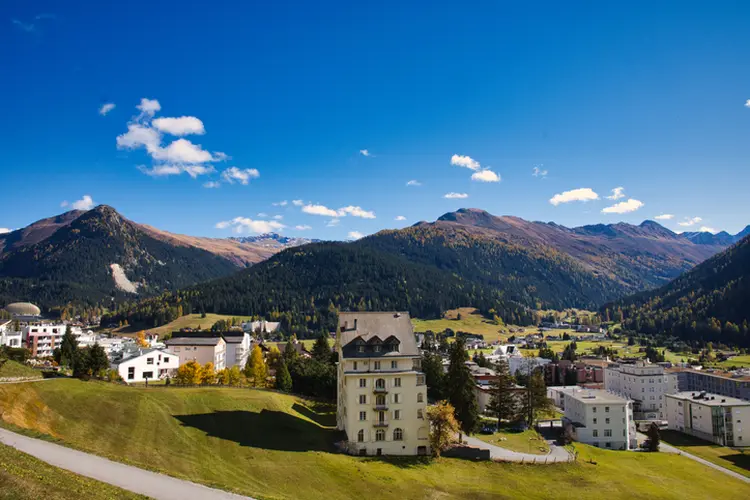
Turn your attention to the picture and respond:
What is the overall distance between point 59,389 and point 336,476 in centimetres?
2931

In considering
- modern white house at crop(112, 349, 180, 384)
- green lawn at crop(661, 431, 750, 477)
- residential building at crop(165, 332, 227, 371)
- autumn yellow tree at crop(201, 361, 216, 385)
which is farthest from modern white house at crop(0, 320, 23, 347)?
green lawn at crop(661, 431, 750, 477)

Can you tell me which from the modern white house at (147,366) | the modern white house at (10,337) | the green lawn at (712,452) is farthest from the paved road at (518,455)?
the modern white house at (10,337)

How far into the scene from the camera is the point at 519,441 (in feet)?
242

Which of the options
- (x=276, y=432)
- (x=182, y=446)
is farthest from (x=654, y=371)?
(x=182, y=446)

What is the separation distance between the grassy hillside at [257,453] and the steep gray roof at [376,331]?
11080mm

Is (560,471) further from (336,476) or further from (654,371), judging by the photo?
(654,371)

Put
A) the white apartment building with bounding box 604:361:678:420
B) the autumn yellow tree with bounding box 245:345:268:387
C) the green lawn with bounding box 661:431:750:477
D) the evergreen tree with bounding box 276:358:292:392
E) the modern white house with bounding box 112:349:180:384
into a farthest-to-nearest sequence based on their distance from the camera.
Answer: the white apartment building with bounding box 604:361:678:420 → the autumn yellow tree with bounding box 245:345:268:387 → the modern white house with bounding box 112:349:180:384 → the evergreen tree with bounding box 276:358:292:392 → the green lawn with bounding box 661:431:750:477

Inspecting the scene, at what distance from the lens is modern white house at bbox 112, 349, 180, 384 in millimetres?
93125

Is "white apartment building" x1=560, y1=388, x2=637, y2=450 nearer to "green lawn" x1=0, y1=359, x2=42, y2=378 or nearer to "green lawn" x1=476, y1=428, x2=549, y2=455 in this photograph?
"green lawn" x1=476, y1=428, x2=549, y2=455

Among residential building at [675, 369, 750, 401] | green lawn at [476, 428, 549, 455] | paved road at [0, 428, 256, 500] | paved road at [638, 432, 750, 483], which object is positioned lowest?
paved road at [638, 432, 750, 483]

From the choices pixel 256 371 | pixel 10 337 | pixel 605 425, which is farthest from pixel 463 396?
pixel 10 337

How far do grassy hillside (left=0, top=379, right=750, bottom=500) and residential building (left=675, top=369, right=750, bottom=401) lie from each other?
84149 millimetres

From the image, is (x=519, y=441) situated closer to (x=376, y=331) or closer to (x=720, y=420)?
(x=376, y=331)

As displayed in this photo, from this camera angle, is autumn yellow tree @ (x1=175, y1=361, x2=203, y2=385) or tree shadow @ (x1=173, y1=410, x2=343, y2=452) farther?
autumn yellow tree @ (x1=175, y1=361, x2=203, y2=385)
